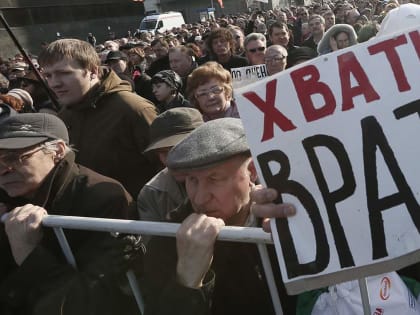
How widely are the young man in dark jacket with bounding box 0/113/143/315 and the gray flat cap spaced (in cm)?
34

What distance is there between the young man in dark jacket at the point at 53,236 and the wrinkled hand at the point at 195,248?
0.34m

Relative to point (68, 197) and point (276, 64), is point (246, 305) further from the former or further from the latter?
point (276, 64)

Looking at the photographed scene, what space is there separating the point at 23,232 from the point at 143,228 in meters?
0.49

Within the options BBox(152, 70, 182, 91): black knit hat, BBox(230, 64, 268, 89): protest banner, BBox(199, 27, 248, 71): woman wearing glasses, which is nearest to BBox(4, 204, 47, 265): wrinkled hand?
BBox(152, 70, 182, 91): black knit hat

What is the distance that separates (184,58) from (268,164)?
4.34 m

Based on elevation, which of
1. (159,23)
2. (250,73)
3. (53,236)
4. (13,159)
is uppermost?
(13,159)

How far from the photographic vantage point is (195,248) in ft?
4.31

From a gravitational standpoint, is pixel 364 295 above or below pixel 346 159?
below

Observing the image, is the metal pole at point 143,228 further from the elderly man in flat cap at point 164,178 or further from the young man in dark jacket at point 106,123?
the young man in dark jacket at point 106,123

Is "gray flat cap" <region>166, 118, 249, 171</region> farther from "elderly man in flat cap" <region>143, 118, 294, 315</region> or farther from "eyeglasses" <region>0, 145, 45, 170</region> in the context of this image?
"eyeglasses" <region>0, 145, 45, 170</region>

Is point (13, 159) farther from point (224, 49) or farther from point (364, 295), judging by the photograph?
point (224, 49)

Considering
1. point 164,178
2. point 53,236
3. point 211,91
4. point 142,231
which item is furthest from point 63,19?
point 142,231

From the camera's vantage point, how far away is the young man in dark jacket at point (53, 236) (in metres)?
1.55

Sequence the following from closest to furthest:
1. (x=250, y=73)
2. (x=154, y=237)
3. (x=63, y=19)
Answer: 1. (x=154, y=237)
2. (x=250, y=73)
3. (x=63, y=19)
